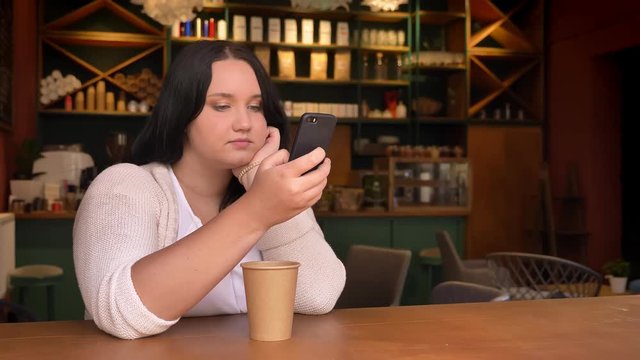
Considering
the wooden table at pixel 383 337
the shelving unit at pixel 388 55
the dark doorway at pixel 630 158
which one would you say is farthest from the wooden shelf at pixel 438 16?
the wooden table at pixel 383 337

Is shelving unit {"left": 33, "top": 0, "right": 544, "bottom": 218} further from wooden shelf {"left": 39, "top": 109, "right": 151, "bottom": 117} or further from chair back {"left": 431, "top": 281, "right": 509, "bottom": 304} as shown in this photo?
chair back {"left": 431, "top": 281, "right": 509, "bottom": 304}

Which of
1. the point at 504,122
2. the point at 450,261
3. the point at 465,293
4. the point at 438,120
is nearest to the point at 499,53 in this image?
the point at 504,122

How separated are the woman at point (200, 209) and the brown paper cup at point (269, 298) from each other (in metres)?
0.05

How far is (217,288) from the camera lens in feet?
4.57

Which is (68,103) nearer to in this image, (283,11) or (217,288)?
(283,11)

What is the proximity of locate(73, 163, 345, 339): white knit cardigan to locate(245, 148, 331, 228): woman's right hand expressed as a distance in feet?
0.72

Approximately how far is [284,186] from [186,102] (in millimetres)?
470

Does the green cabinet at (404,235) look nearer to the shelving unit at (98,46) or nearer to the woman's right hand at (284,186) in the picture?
the shelving unit at (98,46)

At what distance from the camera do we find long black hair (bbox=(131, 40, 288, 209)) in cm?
134

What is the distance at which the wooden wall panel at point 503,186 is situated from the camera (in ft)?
20.9

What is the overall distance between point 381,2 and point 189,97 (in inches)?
155

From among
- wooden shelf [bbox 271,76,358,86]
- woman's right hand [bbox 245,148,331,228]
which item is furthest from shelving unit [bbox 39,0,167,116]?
woman's right hand [bbox 245,148,331,228]

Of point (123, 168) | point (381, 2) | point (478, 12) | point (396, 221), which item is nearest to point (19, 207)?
point (396, 221)

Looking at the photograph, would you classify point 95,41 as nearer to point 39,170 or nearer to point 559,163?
point 39,170
